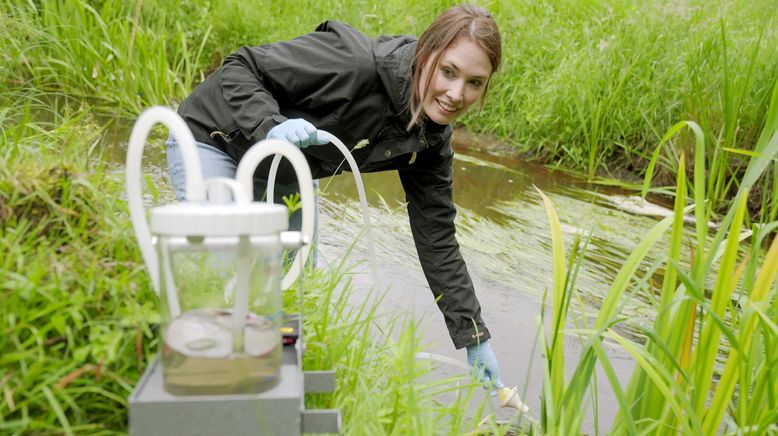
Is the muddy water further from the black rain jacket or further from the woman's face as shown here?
the woman's face

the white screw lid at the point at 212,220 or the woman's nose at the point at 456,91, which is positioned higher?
the woman's nose at the point at 456,91

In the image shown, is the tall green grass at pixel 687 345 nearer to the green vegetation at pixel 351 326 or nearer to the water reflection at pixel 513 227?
the green vegetation at pixel 351 326

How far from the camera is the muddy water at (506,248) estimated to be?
2699 millimetres

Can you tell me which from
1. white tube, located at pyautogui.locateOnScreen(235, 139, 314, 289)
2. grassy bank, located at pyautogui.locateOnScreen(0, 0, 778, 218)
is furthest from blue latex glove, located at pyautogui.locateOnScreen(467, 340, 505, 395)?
grassy bank, located at pyautogui.locateOnScreen(0, 0, 778, 218)

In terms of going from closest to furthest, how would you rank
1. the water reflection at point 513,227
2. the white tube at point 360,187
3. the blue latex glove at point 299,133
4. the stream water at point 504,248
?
1. the white tube at point 360,187
2. the blue latex glove at point 299,133
3. the stream water at point 504,248
4. the water reflection at point 513,227

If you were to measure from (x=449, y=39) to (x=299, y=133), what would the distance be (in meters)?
0.64

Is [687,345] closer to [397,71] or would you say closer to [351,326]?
[351,326]

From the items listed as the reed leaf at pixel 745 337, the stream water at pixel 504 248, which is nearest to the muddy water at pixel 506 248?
the stream water at pixel 504 248

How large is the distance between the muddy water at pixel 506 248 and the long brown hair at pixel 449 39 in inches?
17.9

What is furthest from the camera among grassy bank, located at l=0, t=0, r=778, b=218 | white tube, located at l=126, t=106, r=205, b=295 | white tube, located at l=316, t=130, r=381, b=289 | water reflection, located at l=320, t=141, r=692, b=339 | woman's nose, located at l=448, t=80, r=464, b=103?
grassy bank, located at l=0, t=0, r=778, b=218

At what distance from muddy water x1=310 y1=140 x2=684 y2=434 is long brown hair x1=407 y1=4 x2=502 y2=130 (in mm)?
453

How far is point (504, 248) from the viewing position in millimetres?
3725

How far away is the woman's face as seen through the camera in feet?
6.97

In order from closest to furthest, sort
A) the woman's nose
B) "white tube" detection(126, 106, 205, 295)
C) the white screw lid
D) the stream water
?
the white screw lid
"white tube" detection(126, 106, 205, 295)
the woman's nose
the stream water
